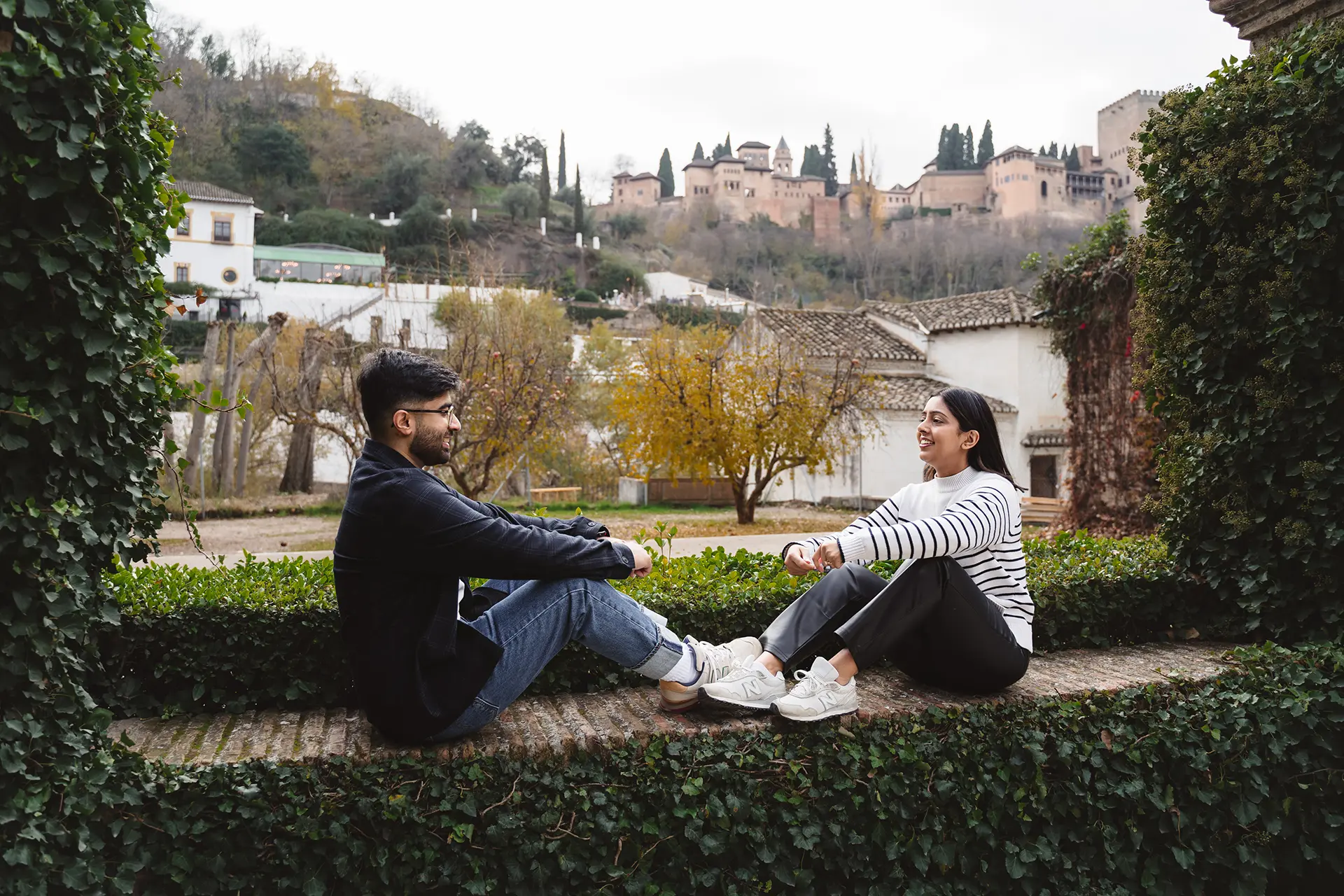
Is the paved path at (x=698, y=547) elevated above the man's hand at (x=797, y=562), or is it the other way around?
the man's hand at (x=797, y=562)

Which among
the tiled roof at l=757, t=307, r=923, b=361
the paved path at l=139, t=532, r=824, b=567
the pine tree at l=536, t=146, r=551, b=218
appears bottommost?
the paved path at l=139, t=532, r=824, b=567

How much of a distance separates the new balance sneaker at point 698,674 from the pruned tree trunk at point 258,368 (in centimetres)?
1391

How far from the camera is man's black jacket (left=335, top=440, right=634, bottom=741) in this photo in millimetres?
2504

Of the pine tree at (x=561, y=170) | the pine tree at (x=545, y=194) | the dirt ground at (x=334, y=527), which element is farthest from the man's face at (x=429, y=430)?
the pine tree at (x=561, y=170)

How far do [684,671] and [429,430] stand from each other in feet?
3.60

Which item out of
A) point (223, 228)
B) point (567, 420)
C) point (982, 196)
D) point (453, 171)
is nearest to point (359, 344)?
point (567, 420)

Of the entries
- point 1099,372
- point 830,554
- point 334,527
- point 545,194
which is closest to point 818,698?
point 830,554

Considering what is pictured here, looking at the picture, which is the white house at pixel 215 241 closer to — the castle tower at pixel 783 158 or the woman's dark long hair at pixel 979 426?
the woman's dark long hair at pixel 979 426

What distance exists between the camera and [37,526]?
2266 millimetres

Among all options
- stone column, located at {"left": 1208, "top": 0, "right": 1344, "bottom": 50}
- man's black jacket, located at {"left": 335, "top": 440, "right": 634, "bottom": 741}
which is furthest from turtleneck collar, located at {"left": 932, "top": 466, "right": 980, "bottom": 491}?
stone column, located at {"left": 1208, "top": 0, "right": 1344, "bottom": 50}

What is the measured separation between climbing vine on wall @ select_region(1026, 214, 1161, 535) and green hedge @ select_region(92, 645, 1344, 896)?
9.55 m

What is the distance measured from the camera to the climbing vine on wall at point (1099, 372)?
489 inches

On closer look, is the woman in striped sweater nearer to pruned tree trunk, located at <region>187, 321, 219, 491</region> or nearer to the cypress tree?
pruned tree trunk, located at <region>187, 321, 219, 491</region>

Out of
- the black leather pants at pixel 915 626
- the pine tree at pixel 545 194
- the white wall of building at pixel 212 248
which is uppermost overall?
the pine tree at pixel 545 194
